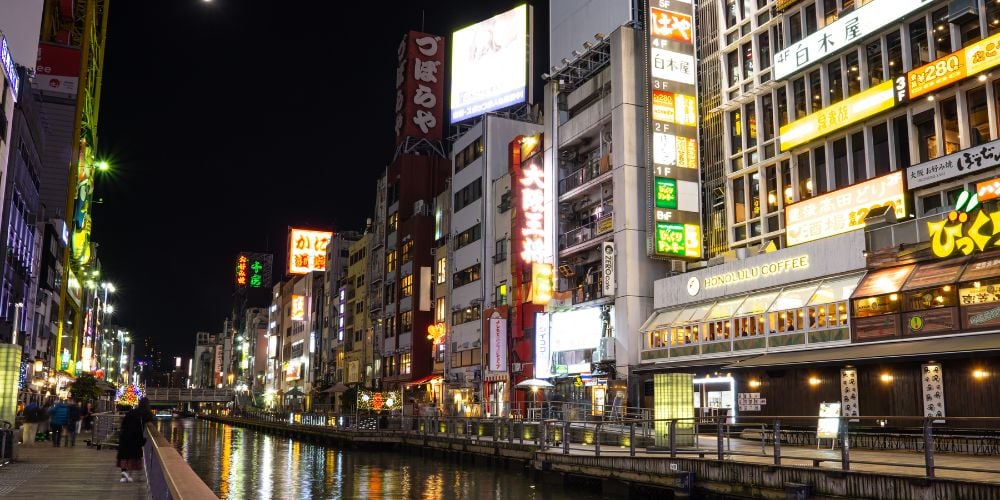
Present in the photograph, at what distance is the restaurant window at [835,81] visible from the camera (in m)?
36.2

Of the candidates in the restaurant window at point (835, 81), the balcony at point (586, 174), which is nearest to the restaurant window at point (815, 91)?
the restaurant window at point (835, 81)

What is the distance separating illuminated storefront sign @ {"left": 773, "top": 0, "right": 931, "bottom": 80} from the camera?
33.0 metres

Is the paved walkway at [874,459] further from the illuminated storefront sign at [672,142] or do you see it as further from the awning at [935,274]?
the illuminated storefront sign at [672,142]

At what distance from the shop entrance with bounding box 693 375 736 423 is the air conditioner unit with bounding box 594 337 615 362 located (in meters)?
5.16

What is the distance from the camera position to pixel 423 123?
3258 inches

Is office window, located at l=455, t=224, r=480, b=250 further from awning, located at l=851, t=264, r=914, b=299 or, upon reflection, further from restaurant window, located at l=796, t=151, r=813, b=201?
awning, located at l=851, t=264, r=914, b=299

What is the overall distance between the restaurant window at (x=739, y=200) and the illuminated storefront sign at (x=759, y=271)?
342 cm

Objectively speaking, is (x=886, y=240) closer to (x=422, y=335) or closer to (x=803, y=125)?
(x=803, y=125)

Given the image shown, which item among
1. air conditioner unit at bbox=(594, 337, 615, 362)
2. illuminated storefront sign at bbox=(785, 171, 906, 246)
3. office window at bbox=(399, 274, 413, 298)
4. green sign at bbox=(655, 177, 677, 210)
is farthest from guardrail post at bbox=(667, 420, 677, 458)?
office window at bbox=(399, 274, 413, 298)

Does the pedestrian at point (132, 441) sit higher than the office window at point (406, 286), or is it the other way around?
the office window at point (406, 286)

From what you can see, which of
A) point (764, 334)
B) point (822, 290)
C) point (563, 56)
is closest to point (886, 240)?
point (822, 290)

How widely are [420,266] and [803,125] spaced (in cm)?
4445

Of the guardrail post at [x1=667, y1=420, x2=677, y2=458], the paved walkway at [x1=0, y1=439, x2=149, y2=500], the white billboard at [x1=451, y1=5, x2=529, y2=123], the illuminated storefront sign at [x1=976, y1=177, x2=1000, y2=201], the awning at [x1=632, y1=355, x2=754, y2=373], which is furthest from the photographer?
the white billboard at [x1=451, y1=5, x2=529, y2=123]

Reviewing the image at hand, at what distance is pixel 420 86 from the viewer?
82.0 metres
